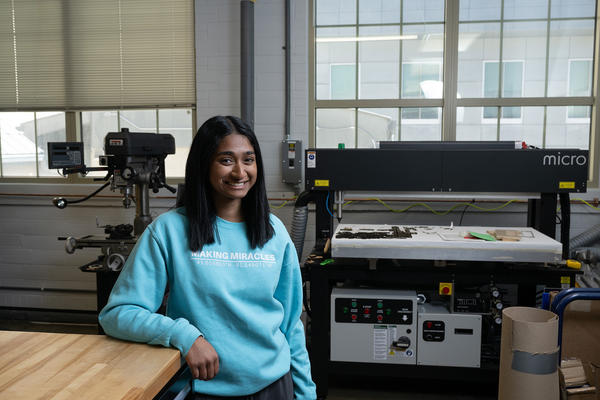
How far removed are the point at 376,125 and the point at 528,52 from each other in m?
1.13

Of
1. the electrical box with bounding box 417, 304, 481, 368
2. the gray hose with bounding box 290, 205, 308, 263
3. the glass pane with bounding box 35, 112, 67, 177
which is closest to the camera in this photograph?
the electrical box with bounding box 417, 304, 481, 368

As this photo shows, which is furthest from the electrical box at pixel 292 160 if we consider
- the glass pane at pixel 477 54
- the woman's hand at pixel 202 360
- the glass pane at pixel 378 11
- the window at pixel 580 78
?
the woman's hand at pixel 202 360

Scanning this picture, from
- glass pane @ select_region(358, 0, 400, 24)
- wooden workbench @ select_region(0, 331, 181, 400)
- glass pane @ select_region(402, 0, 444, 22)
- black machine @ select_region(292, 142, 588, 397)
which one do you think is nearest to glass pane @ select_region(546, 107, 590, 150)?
black machine @ select_region(292, 142, 588, 397)

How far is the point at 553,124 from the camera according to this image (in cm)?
359

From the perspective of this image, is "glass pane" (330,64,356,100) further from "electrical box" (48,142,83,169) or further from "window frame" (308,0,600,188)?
"electrical box" (48,142,83,169)

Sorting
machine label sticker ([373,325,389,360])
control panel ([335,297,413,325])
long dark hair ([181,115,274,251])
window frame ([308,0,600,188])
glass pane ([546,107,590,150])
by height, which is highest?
window frame ([308,0,600,188])

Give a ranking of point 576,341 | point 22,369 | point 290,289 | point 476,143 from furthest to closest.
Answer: point 476,143
point 576,341
point 290,289
point 22,369

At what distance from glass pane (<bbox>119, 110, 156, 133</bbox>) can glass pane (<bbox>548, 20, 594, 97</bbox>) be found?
286 cm

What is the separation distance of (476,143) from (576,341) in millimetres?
1114

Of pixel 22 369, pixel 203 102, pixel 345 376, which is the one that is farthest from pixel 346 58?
pixel 22 369

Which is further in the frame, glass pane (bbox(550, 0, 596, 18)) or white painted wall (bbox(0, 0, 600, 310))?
white painted wall (bbox(0, 0, 600, 310))

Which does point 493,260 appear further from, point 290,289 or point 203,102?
point 203,102

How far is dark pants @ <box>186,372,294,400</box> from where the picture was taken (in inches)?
47.6

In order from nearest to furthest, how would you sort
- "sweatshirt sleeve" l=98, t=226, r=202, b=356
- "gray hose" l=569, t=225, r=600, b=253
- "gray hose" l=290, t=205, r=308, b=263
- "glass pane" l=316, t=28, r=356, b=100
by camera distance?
1. "sweatshirt sleeve" l=98, t=226, r=202, b=356
2. "gray hose" l=290, t=205, r=308, b=263
3. "gray hose" l=569, t=225, r=600, b=253
4. "glass pane" l=316, t=28, r=356, b=100
